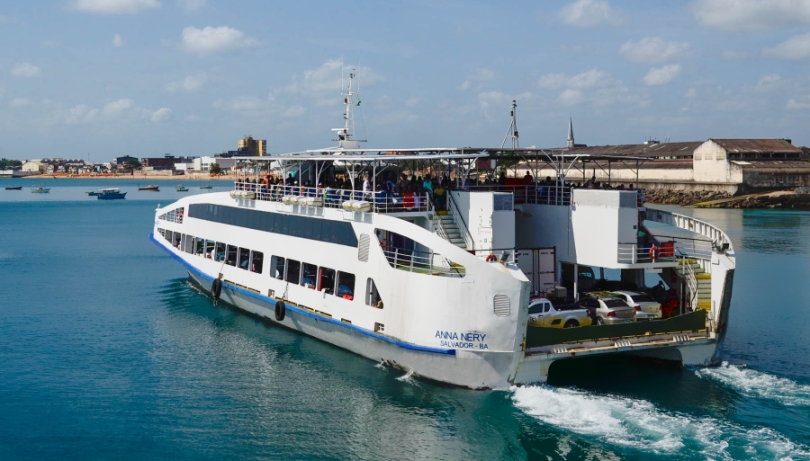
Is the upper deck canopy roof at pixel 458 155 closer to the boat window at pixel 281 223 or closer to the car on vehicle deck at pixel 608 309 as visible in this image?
the boat window at pixel 281 223

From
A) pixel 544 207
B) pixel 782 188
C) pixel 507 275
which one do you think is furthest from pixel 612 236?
pixel 782 188

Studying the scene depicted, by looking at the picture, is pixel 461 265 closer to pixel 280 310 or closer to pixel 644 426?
pixel 644 426

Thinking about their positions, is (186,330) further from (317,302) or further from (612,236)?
(612,236)

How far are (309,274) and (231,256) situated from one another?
231 inches

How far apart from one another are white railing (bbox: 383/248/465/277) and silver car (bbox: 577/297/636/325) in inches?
174

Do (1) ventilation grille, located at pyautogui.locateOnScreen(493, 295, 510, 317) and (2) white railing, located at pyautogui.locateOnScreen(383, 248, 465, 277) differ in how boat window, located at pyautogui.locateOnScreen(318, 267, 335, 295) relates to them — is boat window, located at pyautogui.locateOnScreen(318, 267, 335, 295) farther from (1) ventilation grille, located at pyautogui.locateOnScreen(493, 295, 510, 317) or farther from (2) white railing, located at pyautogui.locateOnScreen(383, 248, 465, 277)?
(1) ventilation grille, located at pyautogui.locateOnScreen(493, 295, 510, 317)

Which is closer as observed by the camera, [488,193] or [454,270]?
[454,270]

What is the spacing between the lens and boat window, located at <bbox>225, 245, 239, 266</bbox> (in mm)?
30564

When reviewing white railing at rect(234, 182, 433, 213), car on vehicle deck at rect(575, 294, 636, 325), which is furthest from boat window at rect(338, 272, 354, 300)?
car on vehicle deck at rect(575, 294, 636, 325)

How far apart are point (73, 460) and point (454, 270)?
9833 mm

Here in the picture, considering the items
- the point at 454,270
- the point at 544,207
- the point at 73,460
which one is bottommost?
the point at 73,460

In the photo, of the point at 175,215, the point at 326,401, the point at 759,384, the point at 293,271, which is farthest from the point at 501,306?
the point at 175,215

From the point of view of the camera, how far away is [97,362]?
24484mm

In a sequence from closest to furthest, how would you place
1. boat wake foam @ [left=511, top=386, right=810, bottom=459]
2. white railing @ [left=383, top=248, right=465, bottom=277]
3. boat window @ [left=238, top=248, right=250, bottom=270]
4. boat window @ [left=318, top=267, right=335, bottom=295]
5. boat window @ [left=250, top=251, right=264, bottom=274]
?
boat wake foam @ [left=511, top=386, right=810, bottom=459], white railing @ [left=383, top=248, right=465, bottom=277], boat window @ [left=318, top=267, right=335, bottom=295], boat window @ [left=250, top=251, right=264, bottom=274], boat window @ [left=238, top=248, right=250, bottom=270]
